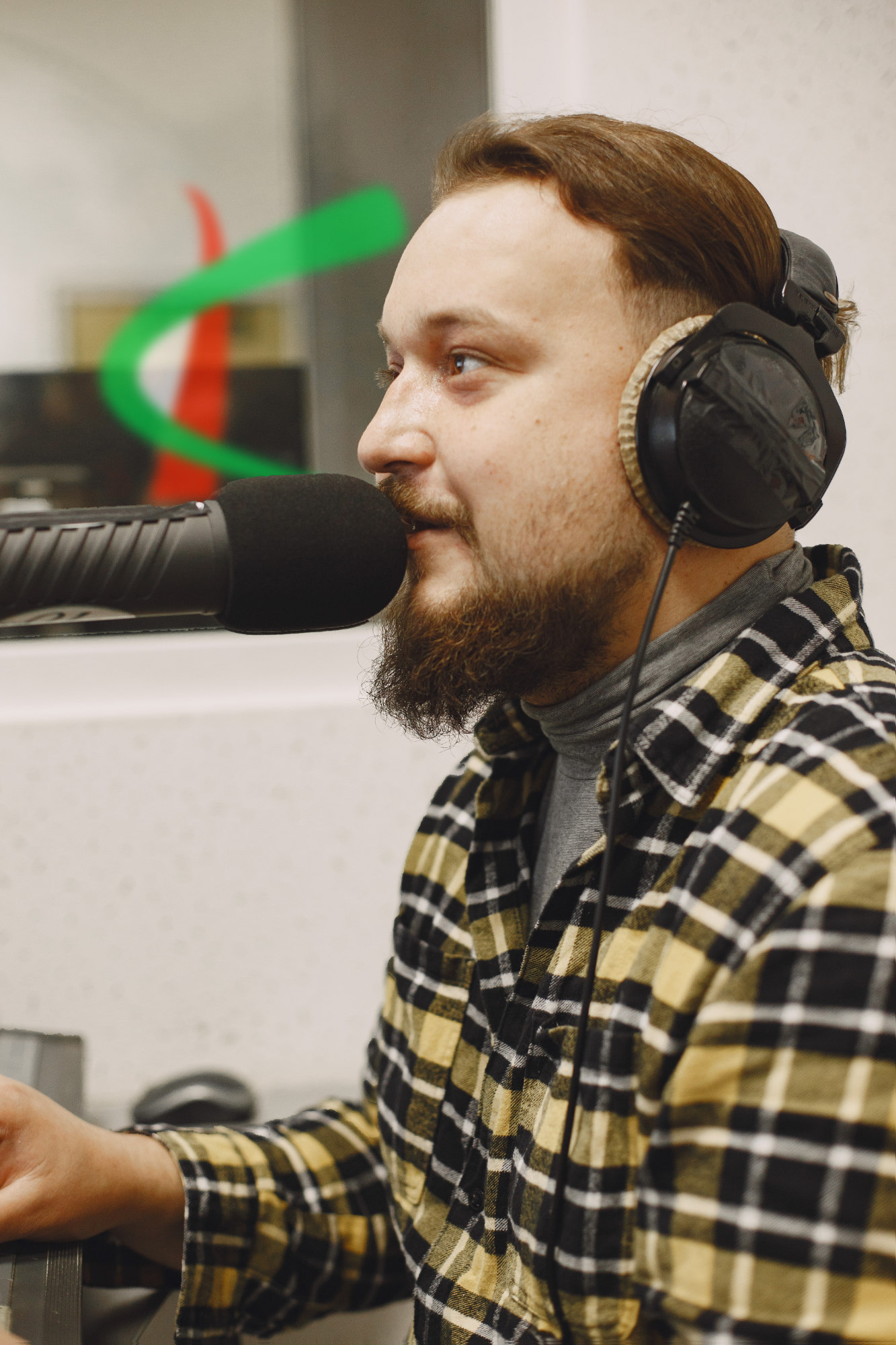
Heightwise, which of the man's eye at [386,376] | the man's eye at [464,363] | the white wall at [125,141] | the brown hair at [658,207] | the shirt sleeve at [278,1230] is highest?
the white wall at [125,141]

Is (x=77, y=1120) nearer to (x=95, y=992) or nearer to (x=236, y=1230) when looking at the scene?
(x=236, y=1230)

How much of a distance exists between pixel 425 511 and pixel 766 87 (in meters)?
0.86

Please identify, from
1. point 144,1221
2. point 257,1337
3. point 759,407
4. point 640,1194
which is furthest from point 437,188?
point 257,1337

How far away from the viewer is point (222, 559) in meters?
0.53

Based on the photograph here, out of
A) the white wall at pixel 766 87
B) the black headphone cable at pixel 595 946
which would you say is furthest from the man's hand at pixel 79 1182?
the white wall at pixel 766 87

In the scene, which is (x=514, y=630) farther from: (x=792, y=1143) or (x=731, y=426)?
(x=792, y=1143)

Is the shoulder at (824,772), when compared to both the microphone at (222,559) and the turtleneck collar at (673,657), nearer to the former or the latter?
the turtleneck collar at (673,657)

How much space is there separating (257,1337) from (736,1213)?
58cm

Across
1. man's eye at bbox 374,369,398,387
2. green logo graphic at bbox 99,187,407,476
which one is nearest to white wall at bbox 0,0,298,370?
green logo graphic at bbox 99,187,407,476

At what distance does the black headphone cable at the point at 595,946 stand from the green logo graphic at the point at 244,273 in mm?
852

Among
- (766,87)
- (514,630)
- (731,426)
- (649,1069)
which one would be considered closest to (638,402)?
(731,426)

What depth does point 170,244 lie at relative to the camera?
1.34 metres

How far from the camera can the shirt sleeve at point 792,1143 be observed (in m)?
0.45

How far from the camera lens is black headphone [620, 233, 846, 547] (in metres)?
0.62
